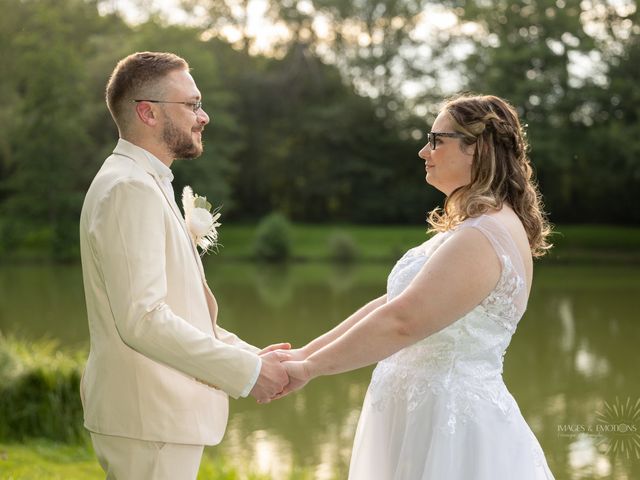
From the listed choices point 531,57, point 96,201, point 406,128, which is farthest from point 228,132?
point 96,201

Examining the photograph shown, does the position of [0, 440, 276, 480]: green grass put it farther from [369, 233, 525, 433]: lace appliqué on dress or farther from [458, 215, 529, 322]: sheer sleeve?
[458, 215, 529, 322]: sheer sleeve

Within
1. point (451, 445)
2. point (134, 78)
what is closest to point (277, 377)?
point (451, 445)

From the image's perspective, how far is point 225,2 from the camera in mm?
41750

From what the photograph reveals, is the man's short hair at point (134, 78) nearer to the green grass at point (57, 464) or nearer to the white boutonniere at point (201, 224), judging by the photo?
the white boutonniere at point (201, 224)

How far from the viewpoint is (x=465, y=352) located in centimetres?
285

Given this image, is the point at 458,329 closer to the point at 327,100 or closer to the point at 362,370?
the point at 362,370

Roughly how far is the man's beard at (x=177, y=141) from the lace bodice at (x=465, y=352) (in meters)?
0.85

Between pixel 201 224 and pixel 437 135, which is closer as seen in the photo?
pixel 437 135

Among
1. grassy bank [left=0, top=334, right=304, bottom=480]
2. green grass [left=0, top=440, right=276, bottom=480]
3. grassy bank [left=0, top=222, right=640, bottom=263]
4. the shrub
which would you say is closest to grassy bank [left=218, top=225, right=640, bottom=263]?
grassy bank [left=0, top=222, right=640, bottom=263]

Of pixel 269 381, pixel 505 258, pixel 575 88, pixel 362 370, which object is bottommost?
pixel 362 370

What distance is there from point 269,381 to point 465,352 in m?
0.67

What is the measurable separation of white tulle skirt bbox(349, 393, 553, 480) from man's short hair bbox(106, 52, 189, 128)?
1356 millimetres

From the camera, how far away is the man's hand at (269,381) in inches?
114

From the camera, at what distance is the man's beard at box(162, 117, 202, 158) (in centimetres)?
293
